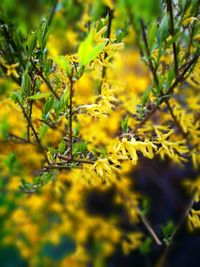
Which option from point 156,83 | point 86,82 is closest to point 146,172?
point 86,82

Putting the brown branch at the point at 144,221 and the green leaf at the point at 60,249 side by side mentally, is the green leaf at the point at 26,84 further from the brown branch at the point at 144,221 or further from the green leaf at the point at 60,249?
the green leaf at the point at 60,249

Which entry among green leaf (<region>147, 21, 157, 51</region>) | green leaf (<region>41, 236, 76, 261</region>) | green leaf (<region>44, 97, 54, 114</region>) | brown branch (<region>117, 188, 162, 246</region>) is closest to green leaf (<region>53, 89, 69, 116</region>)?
green leaf (<region>44, 97, 54, 114</region>)

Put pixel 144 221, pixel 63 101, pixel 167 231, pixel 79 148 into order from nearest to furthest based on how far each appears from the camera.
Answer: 1. pixel 63 101
2. pixel 79 148
3. pixel 167 231
4. pixel 144 221

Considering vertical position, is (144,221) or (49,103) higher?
(49,103)

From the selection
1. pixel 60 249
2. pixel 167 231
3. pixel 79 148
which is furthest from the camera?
pixel 60 249

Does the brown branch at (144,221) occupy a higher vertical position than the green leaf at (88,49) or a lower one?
lower

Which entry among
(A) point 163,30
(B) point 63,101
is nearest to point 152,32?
(A) point 163,30

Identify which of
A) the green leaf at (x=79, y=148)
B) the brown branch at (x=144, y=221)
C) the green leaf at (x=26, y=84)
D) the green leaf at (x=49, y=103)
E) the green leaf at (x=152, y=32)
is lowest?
the brown branch at (x=144, y=221)

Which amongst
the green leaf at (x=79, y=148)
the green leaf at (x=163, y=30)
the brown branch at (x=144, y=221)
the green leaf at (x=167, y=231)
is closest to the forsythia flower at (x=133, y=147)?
the green leaf at (x=79, y=148)

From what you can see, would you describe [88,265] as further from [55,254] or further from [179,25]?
[179,25]

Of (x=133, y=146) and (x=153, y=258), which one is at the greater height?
(x=133, y=146)

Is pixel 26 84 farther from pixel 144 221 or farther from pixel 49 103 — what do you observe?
pixel 144 221
